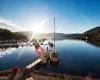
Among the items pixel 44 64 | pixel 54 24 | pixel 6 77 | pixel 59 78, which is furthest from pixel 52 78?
pixel 54 24

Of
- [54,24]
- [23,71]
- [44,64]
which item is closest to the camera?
[23,71]

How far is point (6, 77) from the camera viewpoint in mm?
4500

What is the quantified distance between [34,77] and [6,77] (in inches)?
33.2

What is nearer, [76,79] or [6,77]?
[76,79]

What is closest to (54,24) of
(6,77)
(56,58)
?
(56,58)

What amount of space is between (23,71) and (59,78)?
106cm

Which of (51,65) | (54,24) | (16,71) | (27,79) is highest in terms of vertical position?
(54,24)

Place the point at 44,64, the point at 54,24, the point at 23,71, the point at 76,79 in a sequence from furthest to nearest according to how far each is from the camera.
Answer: the point at 54,24 < the point at 44,64 < the point at 23,71 < the point at 76,79

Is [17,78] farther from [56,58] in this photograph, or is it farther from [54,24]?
[54,24]

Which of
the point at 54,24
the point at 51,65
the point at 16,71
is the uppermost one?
the point at 54,24

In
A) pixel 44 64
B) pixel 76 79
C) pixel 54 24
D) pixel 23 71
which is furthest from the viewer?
pixel 54 24

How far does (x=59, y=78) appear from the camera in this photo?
426 centimetres

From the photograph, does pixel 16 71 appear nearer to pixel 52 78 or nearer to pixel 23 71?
pixel 23 71

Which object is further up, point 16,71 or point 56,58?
point 16,71
